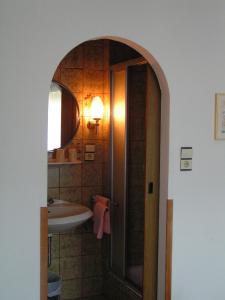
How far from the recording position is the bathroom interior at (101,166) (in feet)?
11.2

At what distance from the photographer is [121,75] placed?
11.6 feet

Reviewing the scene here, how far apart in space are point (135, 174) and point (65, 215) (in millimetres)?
629

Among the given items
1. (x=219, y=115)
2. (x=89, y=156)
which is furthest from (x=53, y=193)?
(x=219, y=115)

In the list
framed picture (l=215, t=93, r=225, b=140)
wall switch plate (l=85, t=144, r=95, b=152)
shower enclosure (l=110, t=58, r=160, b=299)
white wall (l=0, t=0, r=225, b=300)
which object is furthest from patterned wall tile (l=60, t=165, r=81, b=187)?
framed picture (l=215, t=93, r=225, b=140)

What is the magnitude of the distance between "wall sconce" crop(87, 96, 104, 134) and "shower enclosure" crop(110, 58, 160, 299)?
11cm

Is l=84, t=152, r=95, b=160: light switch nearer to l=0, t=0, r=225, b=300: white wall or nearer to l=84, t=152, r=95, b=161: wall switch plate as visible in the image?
l=84, t=152, r=95, b=161: wall switch plate

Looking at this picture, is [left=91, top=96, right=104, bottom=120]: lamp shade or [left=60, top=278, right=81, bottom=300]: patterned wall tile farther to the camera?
[left=60, top=278, right=81, bottom=300]: patterned wall tile

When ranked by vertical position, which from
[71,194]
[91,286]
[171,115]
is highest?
[171,115]

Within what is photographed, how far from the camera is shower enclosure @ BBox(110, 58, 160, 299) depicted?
3.01 meters

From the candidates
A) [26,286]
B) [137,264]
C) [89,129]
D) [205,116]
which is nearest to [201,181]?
[205,116]

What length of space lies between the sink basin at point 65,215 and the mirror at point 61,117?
0.47 metres

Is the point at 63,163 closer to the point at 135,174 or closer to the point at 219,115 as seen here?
the point at 135,174

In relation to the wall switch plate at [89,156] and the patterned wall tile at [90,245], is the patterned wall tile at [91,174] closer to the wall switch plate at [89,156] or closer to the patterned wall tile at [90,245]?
the wall switch plate at [89,156]

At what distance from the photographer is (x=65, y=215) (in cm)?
334
